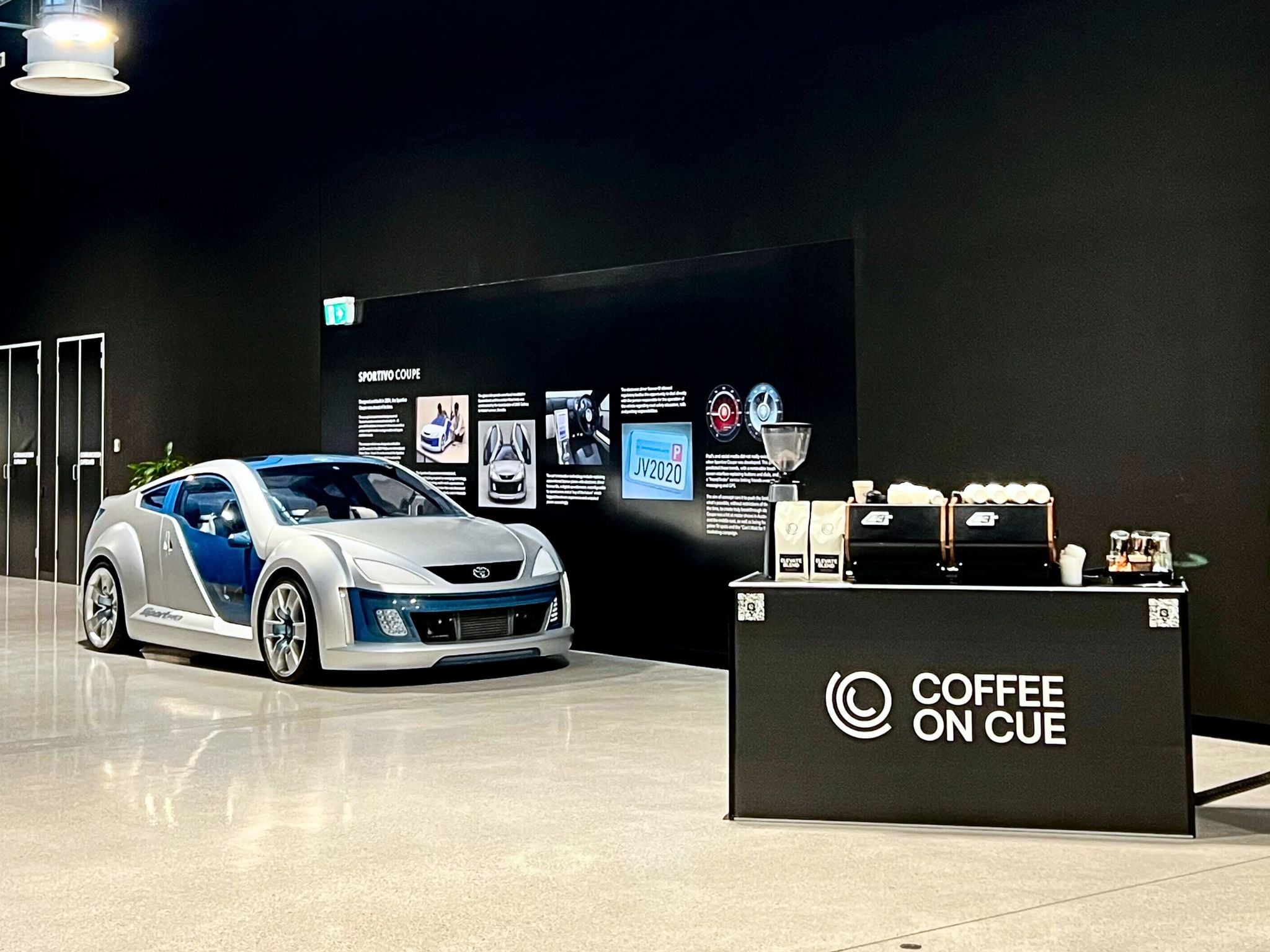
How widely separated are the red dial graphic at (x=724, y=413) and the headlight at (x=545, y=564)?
1193 mm

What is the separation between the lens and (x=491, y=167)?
36.5 feet

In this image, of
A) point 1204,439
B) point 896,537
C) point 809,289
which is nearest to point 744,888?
point 896,537

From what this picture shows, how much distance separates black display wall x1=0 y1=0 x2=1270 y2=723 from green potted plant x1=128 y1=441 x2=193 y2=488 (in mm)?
386

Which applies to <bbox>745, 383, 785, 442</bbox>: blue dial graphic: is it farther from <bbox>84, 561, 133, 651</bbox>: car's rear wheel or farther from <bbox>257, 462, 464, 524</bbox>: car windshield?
<bbox>84, 561, 133, 651</bbox>: car's rear wheel

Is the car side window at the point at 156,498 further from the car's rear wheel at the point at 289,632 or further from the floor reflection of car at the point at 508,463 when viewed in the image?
the floor reflection of car at the point at 508,463

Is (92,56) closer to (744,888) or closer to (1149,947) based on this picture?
(744,888)

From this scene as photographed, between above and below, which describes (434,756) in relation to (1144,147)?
below

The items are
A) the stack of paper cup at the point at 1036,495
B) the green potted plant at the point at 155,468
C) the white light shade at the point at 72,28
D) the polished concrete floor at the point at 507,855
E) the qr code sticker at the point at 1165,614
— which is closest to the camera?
the polished concrete floor at the point at 507,855

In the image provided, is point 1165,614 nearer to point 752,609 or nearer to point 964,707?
point 964,707

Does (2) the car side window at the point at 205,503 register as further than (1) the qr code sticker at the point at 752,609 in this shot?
Yes

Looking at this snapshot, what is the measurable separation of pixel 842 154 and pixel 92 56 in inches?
202

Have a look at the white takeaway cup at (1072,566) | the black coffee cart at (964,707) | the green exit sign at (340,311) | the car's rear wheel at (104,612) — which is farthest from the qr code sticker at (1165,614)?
the green exit sign at (340,311)

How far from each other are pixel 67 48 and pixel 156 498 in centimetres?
307

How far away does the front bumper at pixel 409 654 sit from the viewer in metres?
8.52
